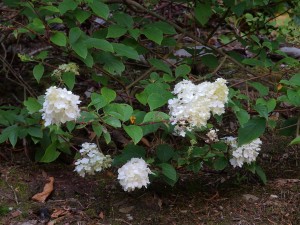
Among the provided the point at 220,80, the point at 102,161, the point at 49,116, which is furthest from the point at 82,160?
the point at 220,80

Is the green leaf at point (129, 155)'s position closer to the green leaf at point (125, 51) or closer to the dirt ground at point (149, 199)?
the dirt ground at point (149, 199)

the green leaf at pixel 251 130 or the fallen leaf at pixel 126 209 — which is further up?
the green leaf at pixel 251 130

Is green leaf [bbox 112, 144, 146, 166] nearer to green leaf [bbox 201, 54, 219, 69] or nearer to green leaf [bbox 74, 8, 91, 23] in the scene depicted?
green leaf [bbox 74, 8, 91, 23]

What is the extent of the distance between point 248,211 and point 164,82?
786 mm

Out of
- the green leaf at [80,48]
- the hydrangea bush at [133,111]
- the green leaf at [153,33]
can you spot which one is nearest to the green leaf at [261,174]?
the hydrangea bush at [133,111]

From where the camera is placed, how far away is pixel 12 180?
284 cm

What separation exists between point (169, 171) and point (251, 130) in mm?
427

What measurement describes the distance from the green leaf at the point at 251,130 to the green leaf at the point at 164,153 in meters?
0.35

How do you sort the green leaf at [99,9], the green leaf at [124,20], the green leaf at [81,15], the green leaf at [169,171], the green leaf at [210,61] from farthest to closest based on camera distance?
the green leaf at [210,61] < the green leaf at [124,20] < the green leaf at [81,15] < the green leaf at [99,9] < the green leaf at [169,171]

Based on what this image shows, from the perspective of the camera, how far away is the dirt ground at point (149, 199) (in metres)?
2.57

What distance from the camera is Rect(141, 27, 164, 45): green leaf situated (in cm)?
272

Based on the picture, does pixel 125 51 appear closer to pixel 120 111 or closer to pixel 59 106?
pixel 120 111

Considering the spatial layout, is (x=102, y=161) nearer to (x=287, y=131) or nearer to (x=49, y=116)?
(x=49, y=116)

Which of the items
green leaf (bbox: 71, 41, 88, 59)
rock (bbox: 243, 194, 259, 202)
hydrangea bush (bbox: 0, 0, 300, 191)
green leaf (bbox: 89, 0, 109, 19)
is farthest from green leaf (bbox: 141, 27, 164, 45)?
rock (bbox: 243, 194, 259, 202)
